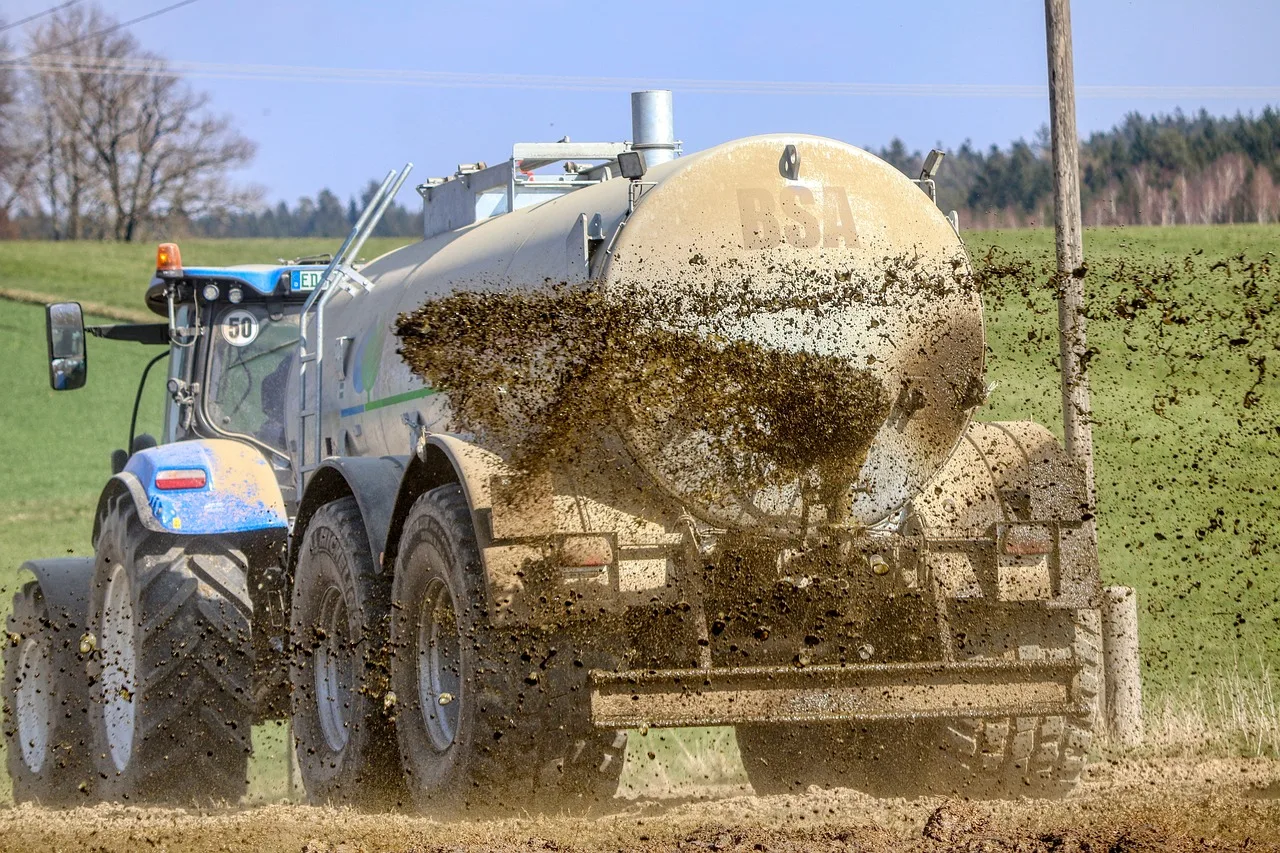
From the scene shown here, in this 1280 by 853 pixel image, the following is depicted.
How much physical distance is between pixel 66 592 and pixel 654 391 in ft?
14.0

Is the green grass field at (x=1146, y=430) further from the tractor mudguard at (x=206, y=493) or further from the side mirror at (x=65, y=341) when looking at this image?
the side mirror at (x=65, y=341)

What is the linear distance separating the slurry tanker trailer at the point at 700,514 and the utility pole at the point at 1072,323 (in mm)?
2181

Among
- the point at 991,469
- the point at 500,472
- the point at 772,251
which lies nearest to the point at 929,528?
the point at 991,469

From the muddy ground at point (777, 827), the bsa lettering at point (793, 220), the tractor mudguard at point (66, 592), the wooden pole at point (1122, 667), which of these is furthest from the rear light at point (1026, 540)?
the tractor mudguard at point (66, 592)

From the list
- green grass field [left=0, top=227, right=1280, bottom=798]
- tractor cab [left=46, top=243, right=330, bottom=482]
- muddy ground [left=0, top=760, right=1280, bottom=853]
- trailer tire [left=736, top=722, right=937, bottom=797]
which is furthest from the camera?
tractor cab [left=46, top=243, right=330, bottom=482]

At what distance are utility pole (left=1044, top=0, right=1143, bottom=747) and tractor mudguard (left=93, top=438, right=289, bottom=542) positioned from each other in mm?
3951

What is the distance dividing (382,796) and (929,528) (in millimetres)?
2413

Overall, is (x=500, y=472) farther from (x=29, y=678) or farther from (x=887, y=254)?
(x=29, y=678)

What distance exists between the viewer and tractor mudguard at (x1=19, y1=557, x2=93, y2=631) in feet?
25.3

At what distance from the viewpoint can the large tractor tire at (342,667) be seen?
5766mm

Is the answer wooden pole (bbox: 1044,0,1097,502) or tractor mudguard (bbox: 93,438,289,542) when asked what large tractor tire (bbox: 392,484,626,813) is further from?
wooden pole (bbox: 1044,0,1097,502)

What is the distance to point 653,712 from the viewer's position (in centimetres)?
466

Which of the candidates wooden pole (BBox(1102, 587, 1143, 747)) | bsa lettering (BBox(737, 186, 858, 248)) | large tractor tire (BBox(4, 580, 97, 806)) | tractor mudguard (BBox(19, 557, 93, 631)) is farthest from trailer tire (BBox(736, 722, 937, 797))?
tractor mudguard (BBox(19, 557, 93, 631))

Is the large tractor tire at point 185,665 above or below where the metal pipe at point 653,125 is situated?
below
